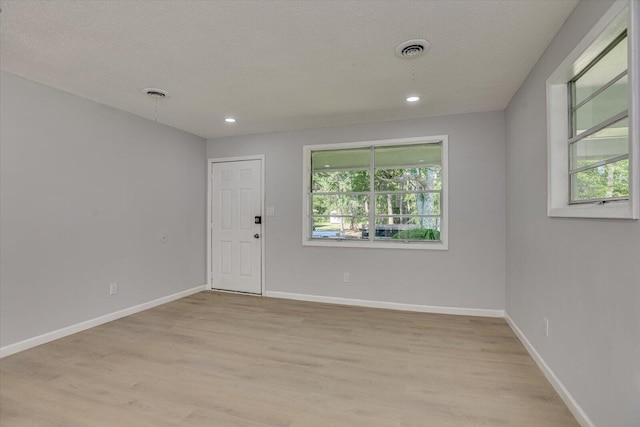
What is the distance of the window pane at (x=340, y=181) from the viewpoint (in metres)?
4.15

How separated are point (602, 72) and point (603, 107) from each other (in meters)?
0.21

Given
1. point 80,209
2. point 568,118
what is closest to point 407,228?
point 568,118

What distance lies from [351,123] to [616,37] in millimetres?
2737

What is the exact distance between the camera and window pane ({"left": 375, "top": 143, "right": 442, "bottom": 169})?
12.6 ft

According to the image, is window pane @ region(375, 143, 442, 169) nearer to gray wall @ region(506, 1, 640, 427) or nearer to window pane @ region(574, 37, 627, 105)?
gray wall @ region(506, 1, 640, 427)

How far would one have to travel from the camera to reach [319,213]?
4.37 metres

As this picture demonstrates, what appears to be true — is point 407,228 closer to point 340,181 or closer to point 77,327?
point 340,181

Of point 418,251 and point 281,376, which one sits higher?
point 418,251

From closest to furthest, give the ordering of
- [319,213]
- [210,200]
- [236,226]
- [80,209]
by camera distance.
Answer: [80,209], [319,213], [236,226], [210,200]

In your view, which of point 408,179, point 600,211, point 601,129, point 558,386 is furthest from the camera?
point 408,179

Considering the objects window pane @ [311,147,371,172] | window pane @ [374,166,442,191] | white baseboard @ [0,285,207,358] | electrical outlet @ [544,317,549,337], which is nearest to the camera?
electrical outlet @ [544,317,549,337]

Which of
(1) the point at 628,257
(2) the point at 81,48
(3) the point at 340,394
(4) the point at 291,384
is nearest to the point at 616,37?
(1) the point at 628,257

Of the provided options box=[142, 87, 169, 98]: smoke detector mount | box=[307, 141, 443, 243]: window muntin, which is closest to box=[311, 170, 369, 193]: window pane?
box=[307, 141, 443, 243]: window muntin

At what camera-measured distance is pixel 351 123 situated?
405 cm
